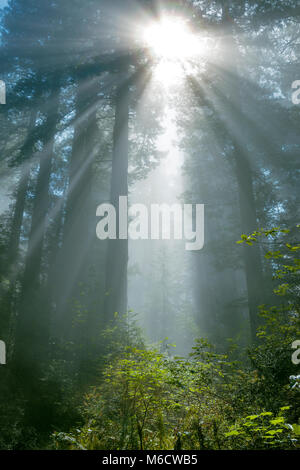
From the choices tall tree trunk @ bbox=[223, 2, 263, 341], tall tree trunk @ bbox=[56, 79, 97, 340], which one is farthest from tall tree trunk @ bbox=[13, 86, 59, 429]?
tall tree trunk @ bbox=[223, 2, 263, 341]

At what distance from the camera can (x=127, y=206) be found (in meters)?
11.9

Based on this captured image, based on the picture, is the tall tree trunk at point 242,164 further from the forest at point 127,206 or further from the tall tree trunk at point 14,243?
Result: the tall tree trunk at point 14,243

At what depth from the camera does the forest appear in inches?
172

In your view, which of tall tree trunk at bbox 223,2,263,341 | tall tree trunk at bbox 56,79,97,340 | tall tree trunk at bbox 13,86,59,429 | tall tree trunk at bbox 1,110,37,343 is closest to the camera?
tall tree trunk at bbox 13,86,59,429

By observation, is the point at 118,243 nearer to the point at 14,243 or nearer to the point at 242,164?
the point at 242,164

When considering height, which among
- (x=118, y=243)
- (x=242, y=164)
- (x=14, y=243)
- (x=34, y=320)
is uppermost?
(x=242, y=164)

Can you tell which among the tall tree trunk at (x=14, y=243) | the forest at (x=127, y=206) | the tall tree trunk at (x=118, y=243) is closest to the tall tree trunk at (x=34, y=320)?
the forest at (x=127, y=206)

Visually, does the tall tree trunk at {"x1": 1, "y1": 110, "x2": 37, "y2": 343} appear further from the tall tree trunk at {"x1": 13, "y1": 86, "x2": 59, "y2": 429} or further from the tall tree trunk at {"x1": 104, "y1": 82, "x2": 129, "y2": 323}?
the tall tree trunk at {"x1": 104, "y1": 82, "x2": 129, "y2": 323}

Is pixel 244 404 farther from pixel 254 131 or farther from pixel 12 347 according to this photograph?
pixel 254 131

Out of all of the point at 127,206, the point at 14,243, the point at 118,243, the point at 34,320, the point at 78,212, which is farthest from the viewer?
the point at 78,212

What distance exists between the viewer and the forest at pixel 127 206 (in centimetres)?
436

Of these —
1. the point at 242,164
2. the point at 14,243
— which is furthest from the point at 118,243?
the point at 14,243

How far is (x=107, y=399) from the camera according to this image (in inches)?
185
